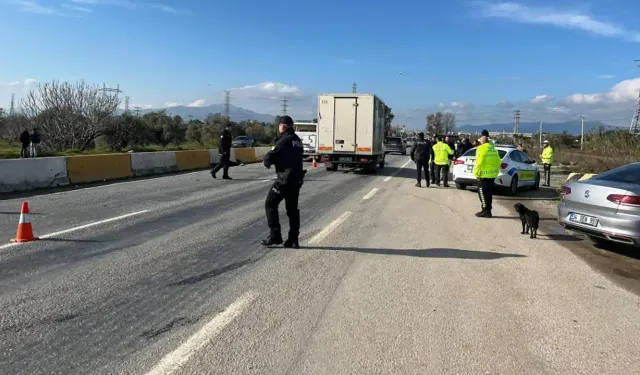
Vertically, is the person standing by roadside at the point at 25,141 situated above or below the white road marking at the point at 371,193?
above

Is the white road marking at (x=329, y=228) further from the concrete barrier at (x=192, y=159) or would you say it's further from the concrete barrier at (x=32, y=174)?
the concrete barrier at (x=192, y=159)

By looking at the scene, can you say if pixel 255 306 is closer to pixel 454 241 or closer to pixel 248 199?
pixel 454 241

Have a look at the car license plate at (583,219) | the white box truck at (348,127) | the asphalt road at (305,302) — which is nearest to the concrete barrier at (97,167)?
the asphalt road at (305,302)

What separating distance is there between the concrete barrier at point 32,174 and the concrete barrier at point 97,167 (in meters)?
0.35

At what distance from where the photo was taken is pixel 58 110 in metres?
37.2

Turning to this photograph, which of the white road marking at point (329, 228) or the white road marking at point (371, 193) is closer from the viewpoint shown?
the white road marking at point (329, 228)

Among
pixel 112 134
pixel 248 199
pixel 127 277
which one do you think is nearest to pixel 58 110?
pixel 112 134

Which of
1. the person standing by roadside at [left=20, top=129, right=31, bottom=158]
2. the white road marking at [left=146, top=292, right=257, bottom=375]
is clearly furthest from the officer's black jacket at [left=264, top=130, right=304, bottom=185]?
the person standing by roadside at [left=20, top=129, right=31, bottom=158]

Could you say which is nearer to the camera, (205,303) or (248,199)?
(205,303)

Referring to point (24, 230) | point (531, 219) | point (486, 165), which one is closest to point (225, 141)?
point (486, 165)

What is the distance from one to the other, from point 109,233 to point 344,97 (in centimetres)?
1465

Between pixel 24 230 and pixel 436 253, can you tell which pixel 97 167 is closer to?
pixel 24 230

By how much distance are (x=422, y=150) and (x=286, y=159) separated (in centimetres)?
1044

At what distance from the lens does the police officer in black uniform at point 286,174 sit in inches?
271
